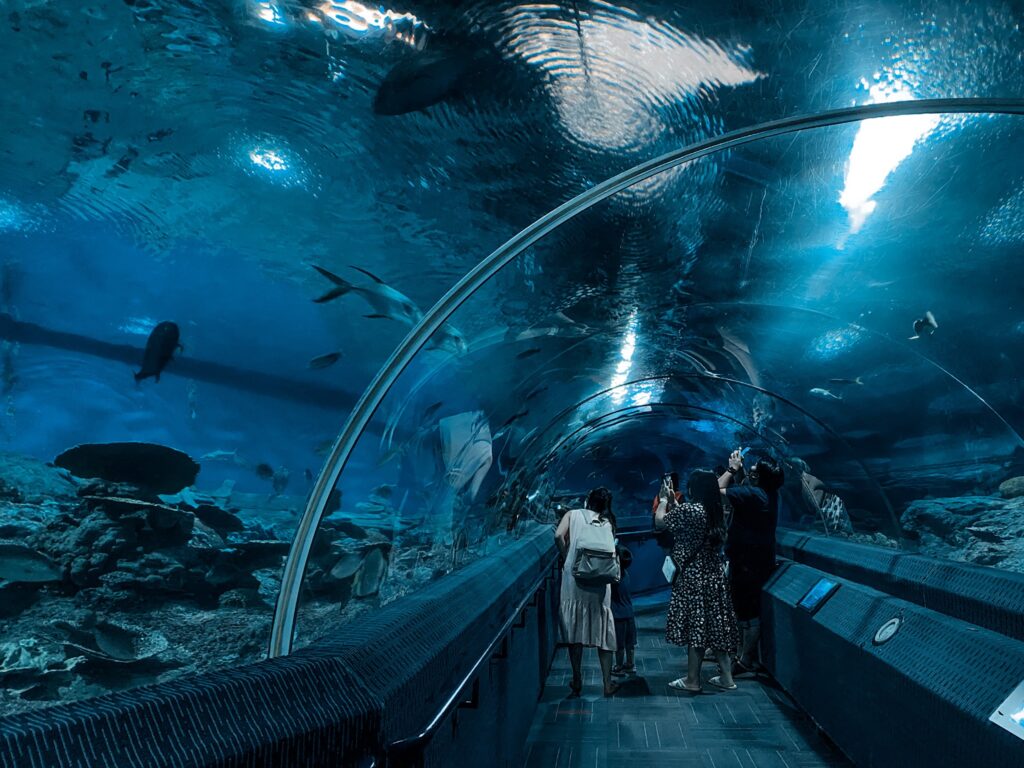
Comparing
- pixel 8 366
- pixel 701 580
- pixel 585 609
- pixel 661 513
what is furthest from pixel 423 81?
pixel 661 513

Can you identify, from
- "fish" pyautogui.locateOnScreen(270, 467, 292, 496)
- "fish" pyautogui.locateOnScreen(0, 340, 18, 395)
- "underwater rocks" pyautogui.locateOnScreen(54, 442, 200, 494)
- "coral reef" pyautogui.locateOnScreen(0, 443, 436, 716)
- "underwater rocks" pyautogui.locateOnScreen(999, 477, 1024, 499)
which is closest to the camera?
"fish" pyautogui.locateOnScreen(0, 340, 18, 395)

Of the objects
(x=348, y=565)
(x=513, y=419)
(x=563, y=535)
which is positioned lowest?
(x=348, y=565)

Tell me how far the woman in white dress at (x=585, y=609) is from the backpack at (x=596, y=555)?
0.06 m

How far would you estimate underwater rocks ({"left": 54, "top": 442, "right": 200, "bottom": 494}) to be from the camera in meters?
5.21

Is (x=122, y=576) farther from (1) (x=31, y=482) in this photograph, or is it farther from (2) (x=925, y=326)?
(2) (x=925, y=326)

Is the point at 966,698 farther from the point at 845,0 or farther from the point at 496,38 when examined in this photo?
the point at 496,38

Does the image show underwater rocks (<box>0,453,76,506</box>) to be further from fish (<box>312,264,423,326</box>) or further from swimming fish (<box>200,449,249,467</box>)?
fish (<box>312,264,423,326</box>)

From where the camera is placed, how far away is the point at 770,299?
27.7 ft

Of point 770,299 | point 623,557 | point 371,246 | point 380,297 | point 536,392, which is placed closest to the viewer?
point 371,246

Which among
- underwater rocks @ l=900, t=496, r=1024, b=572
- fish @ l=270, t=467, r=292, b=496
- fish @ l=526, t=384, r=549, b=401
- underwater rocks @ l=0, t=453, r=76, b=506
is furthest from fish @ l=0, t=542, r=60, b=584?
underwater rocks @ l=900, t=496, r=1024, b=572

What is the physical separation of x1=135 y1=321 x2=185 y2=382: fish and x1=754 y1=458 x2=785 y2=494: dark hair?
17.3 feet

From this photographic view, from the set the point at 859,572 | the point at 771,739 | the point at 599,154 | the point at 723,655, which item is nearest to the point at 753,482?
the point at 859,572

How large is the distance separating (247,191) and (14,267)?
155 cm

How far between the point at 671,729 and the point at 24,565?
4.81m
